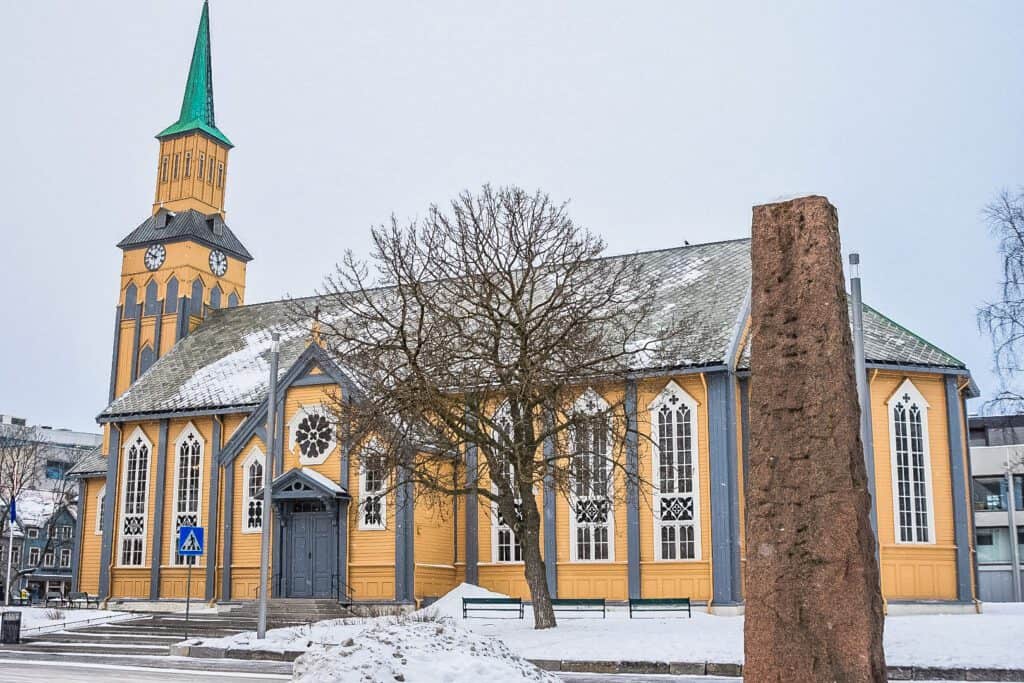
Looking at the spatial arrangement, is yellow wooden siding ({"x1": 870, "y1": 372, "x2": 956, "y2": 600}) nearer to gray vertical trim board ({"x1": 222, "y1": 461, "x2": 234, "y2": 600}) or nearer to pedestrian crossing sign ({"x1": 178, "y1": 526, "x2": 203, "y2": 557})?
pedestrian crossing sign ({"x1": 178, "y1": 526, "x2": 203, "y2": 557})

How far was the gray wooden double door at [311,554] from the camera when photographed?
3108 centimetres

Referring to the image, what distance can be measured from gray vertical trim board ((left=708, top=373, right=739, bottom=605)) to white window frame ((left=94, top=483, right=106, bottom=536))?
21188 millimetres

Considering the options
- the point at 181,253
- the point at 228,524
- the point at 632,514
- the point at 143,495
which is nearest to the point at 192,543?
the point at 228,524

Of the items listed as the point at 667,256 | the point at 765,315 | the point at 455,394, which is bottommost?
the point at 765,315

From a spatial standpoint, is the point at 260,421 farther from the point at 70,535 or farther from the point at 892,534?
the point at 70,535

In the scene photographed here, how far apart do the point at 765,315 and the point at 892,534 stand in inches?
842

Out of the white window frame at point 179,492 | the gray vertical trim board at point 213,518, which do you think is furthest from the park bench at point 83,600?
the gray vertical trim board at point 213,518

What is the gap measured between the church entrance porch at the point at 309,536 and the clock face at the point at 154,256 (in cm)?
1492

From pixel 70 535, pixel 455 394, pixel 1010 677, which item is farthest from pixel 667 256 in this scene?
pixel 70 535

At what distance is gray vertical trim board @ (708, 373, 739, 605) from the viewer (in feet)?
89.0

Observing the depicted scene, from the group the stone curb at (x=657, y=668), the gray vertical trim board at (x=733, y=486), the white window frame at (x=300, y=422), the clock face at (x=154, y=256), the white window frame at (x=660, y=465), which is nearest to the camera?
the stone curb at (x=657, y=668)

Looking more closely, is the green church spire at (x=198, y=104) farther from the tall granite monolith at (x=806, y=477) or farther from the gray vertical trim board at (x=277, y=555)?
the tall granite monolith at (x=806, y=477)

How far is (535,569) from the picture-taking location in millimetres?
23516

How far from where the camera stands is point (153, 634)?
27.9 meters
